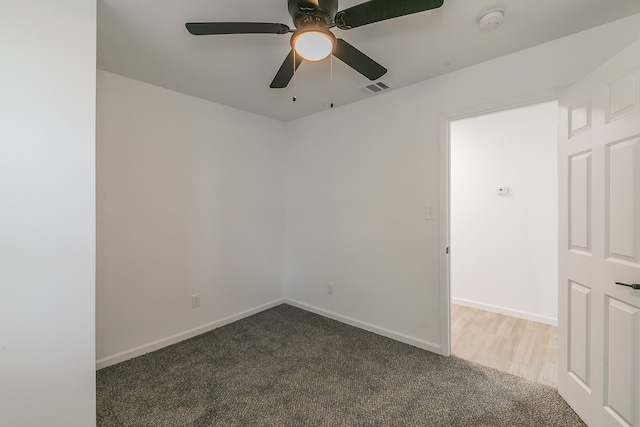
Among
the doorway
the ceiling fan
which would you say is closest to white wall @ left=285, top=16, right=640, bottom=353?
the doorway

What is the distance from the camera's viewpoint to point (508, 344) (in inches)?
106

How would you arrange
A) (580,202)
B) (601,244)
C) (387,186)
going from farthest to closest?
(387,186) < (580,202) < (601,244)

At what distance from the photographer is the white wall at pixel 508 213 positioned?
3.17 m

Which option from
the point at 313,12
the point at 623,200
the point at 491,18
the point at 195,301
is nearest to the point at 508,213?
the point at 623,200

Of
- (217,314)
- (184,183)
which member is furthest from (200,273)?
(184,183)

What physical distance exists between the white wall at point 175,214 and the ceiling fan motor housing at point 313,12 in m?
1.89

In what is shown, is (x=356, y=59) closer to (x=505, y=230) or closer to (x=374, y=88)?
(x=374, y=88)

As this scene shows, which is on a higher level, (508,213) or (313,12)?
(313,12)

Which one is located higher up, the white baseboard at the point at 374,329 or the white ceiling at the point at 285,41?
the white ceiling at the point at 285,41

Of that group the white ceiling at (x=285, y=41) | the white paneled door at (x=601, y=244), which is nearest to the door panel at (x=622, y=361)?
the white paneled door at (x=601, y=244)

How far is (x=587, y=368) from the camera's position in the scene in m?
1.66

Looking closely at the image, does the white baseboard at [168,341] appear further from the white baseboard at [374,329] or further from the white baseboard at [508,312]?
the white baseboard at [508,312]

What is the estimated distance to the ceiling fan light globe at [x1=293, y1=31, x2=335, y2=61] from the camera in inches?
52.5

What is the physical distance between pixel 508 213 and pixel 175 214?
12.5 feet
